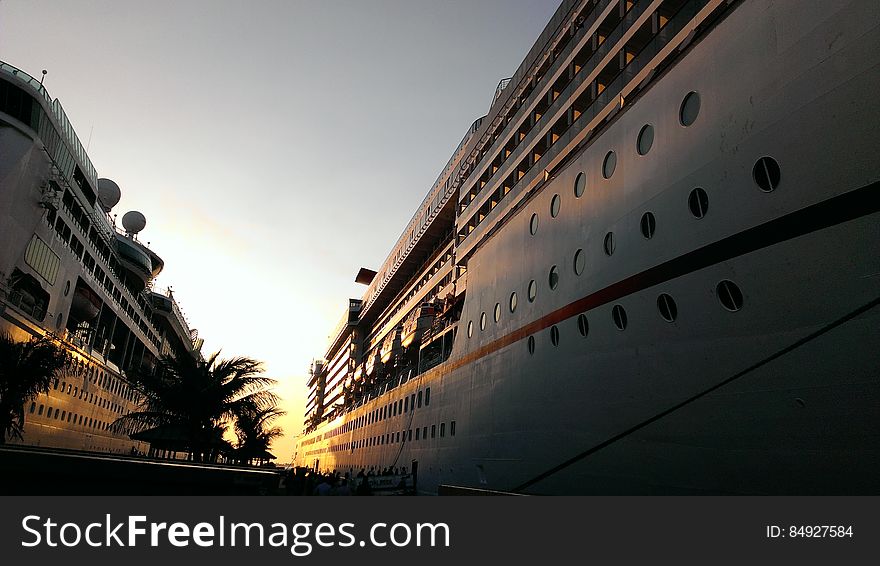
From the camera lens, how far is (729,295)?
8.25m

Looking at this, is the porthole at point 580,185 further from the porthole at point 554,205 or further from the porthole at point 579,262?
the porthole at point 579,262

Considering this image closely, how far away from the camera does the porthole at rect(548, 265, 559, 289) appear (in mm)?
13656

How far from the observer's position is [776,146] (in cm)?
772

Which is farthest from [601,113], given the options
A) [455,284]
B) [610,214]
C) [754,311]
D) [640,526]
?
[455,284]

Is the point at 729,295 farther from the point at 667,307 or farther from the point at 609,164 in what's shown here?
the point at 609,164

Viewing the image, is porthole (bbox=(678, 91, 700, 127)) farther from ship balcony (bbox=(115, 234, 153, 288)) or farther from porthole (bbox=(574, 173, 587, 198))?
ship balcony (bbox=(115, 234, 153, 288))

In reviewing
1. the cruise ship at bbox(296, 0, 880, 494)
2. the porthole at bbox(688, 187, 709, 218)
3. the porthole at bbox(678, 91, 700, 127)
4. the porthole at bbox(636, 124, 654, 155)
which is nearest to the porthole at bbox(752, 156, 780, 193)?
the cruise ship at bbox(296, 0, 880, 494)

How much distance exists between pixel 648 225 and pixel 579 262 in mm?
2541

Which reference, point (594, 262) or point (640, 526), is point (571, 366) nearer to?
point (594, 262)

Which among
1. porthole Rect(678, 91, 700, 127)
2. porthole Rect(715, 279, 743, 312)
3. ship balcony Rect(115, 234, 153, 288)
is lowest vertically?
porthole Rect(715, 279, 743, 312)

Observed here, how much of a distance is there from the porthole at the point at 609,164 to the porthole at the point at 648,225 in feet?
5.69

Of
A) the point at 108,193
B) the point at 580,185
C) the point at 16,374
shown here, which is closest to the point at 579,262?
the point at 580,185

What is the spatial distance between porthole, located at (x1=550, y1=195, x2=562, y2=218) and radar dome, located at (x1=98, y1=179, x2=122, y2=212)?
158 ft

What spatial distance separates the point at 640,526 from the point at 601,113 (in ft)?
35.0
